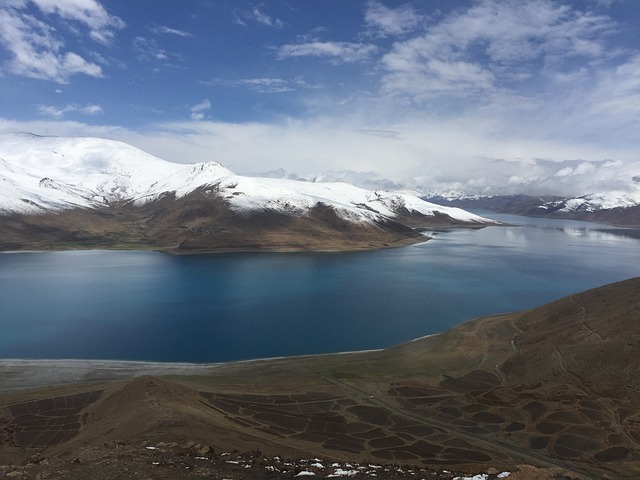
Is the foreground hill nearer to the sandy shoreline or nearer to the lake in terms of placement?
the sandy shoreline

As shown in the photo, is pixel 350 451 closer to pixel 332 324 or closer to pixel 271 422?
pixel 271 422

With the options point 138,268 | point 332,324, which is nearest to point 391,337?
point 332,324

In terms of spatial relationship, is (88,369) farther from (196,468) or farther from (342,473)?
(342,473)

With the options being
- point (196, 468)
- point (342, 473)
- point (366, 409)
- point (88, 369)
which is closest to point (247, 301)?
point (88, 369)

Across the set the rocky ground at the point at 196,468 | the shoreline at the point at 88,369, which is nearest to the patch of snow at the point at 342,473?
the rocky ground at the point at 196,468

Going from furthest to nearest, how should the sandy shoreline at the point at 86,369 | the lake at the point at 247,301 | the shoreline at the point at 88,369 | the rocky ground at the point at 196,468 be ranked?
the lake at the point at 247,301 < the sandy shoreline at the point at 86,369 < the shoreline at the point at 88,369 < the rocky ground at the point at 196,468

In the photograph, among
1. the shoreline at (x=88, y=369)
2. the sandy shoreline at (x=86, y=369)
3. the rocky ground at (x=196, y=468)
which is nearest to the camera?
the rocky ground at (x=196, y=468)

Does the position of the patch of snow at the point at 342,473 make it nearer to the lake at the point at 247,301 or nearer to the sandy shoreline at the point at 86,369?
the sandy shoreline at the point at 86,369

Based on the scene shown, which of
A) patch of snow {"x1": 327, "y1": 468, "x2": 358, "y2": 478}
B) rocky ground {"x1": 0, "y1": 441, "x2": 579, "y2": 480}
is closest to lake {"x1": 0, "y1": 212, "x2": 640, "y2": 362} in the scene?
rocky ground {"x1": 0, "y1": 441, "x2": 579, "y2": 480}
